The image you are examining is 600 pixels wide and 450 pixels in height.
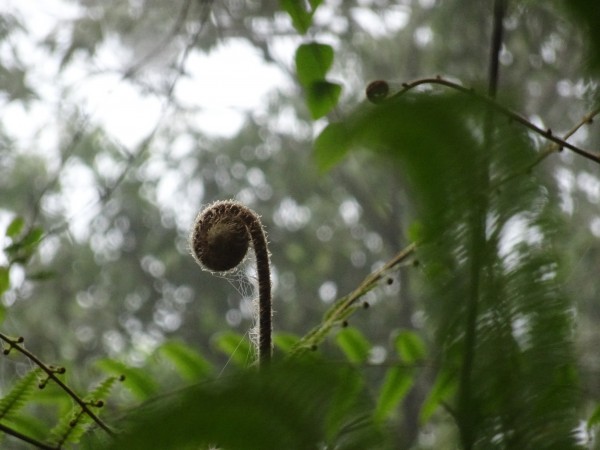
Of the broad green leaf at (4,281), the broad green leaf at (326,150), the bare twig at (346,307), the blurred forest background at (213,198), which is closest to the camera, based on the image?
the broad green leaf at (326,150)

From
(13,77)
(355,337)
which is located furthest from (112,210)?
(355,337)

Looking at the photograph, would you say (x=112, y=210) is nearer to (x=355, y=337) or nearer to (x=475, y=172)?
(x=355, y=337)

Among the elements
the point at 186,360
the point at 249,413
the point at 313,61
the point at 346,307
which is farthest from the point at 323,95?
the point at 249,413

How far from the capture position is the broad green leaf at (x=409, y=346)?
3.63 feet

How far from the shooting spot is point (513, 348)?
1.84ft

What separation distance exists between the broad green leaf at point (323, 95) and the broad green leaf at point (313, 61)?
0.01m

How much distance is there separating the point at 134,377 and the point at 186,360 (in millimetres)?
75

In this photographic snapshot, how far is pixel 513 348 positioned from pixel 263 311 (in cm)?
24

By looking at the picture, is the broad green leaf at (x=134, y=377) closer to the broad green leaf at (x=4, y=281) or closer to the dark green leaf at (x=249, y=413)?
the broad green leaf at (x=4, y=281)

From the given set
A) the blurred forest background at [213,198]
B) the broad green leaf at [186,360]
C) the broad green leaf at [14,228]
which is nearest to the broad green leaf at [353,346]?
the broad green leaf at [186,360]

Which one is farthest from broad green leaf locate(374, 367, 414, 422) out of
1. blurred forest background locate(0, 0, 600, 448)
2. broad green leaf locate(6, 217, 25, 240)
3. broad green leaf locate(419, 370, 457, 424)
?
blurred forest background locate(0, 0, 600, 448)

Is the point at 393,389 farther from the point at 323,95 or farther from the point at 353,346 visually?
the point at 323,95

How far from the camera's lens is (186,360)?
1077 mm

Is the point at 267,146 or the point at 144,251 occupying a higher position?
the point at 267,146
